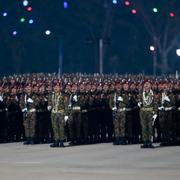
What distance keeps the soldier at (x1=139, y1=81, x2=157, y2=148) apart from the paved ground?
1.52ft

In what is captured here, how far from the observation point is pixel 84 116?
28359 millimetres

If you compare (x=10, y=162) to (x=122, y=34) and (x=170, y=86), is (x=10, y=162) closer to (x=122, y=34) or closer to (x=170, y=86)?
(x=170, y=86)

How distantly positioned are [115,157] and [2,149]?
419cm

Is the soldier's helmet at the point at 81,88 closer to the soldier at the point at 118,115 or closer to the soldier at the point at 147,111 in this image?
the soldier at the point at 118,115

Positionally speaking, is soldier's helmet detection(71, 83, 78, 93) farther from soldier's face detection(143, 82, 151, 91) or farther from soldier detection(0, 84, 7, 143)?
soldier detection(0, 84, 7, 143)

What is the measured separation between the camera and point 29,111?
28.3m

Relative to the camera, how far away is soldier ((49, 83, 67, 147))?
1055 inches

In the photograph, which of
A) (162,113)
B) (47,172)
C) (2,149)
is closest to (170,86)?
(162,113)

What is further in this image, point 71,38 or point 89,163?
point 71,38

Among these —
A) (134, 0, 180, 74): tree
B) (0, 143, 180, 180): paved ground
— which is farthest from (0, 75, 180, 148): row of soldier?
(134, 0, 180, 74): tree

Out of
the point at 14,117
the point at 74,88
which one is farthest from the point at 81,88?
the point at 14,117

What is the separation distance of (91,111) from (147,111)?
9.14 ft

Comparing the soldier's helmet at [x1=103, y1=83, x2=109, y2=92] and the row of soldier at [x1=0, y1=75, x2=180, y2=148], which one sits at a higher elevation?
the soldier's helmet at [x1=103, y1=83, x2=109, y2=92]

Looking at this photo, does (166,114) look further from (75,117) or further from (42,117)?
(42,117)
